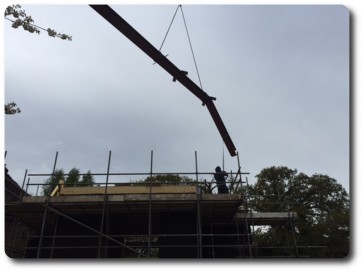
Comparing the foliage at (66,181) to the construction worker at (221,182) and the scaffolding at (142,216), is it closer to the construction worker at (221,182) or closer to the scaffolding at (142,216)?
the scaffolding at (142,216)

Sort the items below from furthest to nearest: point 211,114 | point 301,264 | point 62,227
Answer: point 211,114, point 62,227, point 301,264

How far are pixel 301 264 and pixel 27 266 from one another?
270 centimetres

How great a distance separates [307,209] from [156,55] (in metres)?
21.1

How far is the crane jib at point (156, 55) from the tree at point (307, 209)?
31.7ft

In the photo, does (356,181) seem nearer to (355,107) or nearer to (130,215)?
(355,107)


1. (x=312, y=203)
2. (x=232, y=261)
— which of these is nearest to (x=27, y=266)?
(x=232, y=261)

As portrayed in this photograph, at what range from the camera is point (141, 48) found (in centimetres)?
1082

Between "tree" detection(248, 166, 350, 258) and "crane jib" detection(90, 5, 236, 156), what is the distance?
9660 mm

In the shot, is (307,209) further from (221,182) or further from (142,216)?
(142,216)

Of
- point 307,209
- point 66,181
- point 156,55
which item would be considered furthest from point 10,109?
point 66,181

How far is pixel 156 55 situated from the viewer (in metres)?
11.1

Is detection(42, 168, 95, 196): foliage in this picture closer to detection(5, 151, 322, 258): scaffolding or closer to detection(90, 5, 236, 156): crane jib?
detection(5, 151, 322, 258): scaffolding

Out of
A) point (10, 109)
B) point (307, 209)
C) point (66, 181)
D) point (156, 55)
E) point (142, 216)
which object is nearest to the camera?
point (10, 109)

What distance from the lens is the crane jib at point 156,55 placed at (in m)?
9.84
